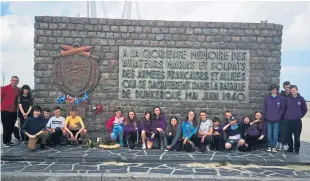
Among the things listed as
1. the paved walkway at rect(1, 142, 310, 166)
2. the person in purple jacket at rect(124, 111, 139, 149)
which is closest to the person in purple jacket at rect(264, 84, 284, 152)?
the paved walkway at rect(1, 142, 310, 166)

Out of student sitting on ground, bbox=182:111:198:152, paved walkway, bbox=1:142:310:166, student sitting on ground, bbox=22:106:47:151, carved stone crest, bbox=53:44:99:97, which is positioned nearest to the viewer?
paved walkway, bbox=1:142:310:166

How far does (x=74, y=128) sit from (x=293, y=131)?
18.6ft

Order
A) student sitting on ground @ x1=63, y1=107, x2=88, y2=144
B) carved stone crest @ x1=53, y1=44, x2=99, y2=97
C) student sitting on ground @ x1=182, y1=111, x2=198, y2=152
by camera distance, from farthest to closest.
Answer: carved stone crest @ x1=53, y1=44, x2=99, y2=97 < student sitting on ground @ x1=63, y1=107, x2=88, y2=144 < student sitting on ground @ x1=182, y1=111, x2=198, y2=152

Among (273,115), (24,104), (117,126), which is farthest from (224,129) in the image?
(24,104)

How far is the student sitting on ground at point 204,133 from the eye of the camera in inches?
320

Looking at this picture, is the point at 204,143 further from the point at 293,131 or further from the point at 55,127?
the point at 55,127

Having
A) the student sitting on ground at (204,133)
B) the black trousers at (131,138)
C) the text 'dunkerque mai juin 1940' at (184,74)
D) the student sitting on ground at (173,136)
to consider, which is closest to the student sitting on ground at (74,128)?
the black trousers at (131,138)

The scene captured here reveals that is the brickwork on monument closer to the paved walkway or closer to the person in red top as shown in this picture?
the person in red top

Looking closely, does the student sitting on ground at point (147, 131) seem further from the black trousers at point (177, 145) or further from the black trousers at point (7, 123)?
the black trousers at point (7, 123)

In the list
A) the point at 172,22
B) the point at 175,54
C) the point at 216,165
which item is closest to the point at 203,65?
the point at 175,54

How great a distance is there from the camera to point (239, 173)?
635 cm

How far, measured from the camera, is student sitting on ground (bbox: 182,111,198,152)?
26.5ft

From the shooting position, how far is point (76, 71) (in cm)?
945

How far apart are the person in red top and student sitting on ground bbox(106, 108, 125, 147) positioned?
2.46m
